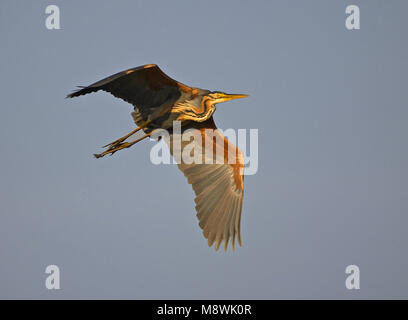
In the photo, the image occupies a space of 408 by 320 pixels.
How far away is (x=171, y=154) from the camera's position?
34.3ft

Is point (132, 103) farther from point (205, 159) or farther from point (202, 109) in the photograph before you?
point (205, 159)

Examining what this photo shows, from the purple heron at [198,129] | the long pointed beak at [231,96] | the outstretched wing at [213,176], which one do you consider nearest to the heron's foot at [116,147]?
the purple heron at [198,129]

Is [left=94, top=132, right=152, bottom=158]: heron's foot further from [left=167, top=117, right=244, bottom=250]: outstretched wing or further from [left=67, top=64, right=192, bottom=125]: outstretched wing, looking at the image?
[left=167, top=117, right=244, bottom=250]: outstretched wing

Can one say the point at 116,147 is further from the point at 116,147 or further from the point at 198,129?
the point at 198,129

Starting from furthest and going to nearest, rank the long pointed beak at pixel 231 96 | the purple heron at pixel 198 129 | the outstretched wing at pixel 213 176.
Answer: the outstretched wing at pixel 213 176 → the long pointed beak at pixel 231 96 → the purple heron at pixel 198 129

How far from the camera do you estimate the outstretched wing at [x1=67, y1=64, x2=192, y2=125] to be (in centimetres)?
901

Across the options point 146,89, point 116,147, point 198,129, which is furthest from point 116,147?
point 198,129

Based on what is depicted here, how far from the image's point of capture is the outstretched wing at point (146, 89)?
9008 mm

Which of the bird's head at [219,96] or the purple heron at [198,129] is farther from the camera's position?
the bird's head at [219,96]

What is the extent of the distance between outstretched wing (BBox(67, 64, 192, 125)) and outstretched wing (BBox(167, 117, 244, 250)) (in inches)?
33.7

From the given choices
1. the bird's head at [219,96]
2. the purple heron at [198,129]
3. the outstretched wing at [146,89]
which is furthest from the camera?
the bird's head at [219,96]

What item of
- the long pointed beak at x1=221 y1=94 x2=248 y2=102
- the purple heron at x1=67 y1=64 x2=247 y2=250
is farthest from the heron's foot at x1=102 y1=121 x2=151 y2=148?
the long pointed beak at x1=221 y1=94 x2=248 y2=102

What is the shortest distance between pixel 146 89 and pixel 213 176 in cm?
212

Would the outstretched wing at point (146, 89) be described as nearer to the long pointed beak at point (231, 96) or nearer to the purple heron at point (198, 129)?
the purple heron at point (198, 129)
